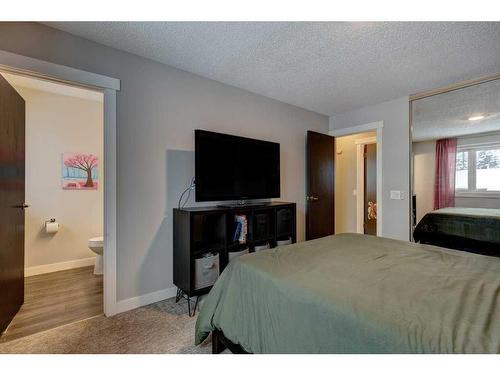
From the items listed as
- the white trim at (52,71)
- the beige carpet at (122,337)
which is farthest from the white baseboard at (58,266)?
the white trim at (52,71)

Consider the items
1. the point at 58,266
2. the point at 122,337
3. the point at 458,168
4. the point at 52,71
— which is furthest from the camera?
the point at 58,266

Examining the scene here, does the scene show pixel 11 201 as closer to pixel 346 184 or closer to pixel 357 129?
pixel 357 129

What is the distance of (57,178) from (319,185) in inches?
150

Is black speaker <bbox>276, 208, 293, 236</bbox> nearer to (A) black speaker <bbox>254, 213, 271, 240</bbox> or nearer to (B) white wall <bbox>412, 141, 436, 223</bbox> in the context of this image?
(A) black speaker <bbox>254, 213, 271, 240</bbox>

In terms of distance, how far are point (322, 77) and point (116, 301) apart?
3068 millimetres

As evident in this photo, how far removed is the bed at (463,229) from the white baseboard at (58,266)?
4.63m

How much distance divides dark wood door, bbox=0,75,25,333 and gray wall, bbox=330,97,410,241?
4.12m

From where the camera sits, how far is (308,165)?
364cm

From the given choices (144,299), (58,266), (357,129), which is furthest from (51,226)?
(357,129)

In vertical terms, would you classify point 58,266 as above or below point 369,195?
below

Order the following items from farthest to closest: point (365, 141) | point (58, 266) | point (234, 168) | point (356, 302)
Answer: point (365, 141) < point (58, 266) < point (234, 168) < point (356, 302)

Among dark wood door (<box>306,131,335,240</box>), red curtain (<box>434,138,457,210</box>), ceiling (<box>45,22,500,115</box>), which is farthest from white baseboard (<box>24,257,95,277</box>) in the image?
red curtain (<box>434,138,457,210</box>)

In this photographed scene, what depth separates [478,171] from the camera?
278 cm
